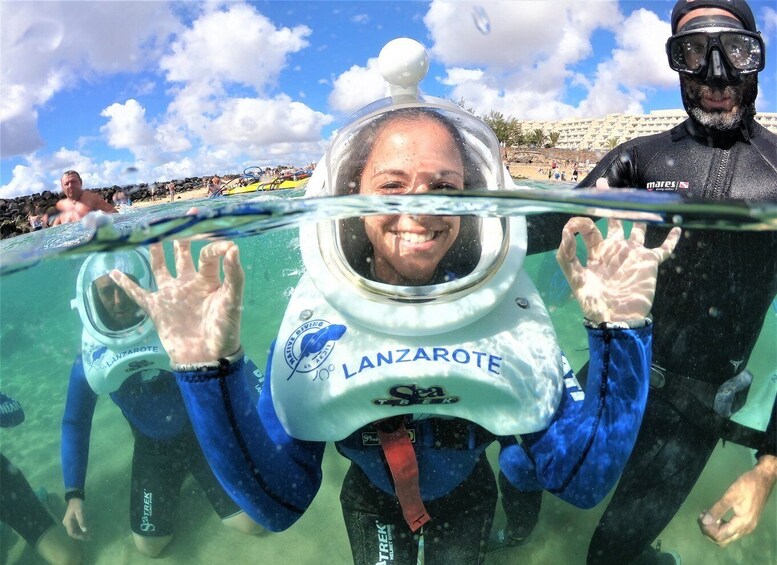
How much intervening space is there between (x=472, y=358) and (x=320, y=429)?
63 centimetres

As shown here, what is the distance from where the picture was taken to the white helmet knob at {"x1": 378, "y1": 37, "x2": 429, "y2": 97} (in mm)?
2182

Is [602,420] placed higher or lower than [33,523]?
higher

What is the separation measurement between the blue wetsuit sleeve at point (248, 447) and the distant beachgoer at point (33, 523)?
9.11ft

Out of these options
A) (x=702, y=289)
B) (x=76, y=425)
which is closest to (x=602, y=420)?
(x=702, y=289)

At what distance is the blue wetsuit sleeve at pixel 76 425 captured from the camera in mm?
3430

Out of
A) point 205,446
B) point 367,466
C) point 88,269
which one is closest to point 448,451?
point 367,466

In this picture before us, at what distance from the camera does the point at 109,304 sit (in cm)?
324

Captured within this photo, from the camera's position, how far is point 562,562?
3.31 meters

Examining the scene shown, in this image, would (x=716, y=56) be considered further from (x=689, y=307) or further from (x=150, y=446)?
(x=150, y=446)

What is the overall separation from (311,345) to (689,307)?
2254mm

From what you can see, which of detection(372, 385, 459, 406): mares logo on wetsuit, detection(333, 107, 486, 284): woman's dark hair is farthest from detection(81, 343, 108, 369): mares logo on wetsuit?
detection(372, 385, 459, 406): mares logo on wetsuit

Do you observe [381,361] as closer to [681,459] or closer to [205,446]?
[205,446]

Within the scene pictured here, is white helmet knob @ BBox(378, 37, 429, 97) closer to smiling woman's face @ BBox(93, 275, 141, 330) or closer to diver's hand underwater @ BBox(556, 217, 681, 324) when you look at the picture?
diver's hand underwater @ BBox(556, 217, 681, 324)

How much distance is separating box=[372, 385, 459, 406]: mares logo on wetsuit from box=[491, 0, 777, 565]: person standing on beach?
1.39 metres
